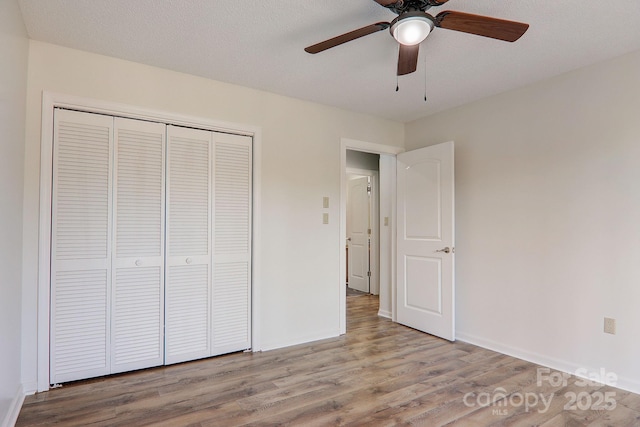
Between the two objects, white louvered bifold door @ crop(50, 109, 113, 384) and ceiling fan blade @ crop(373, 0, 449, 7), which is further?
white louvered bifold door @ crop(50, 109, 113, 384)

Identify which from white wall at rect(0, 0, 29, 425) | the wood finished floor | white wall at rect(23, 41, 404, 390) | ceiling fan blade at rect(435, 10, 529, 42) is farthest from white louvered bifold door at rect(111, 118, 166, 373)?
ceiling fan blade at rect(435, 10, 529, 42)

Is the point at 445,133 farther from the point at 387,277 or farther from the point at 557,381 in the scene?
the point at 557,381

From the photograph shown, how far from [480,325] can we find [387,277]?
1.26 metres

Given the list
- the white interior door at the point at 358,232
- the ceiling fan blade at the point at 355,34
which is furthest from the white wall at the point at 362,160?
the ceiling fan blade at the point at 355,34

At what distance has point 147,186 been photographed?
9.04ft

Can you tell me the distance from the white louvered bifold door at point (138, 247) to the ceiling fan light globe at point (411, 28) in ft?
6.49

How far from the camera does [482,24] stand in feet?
5.61

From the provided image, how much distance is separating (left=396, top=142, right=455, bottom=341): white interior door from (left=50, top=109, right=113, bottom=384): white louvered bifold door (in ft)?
9.50

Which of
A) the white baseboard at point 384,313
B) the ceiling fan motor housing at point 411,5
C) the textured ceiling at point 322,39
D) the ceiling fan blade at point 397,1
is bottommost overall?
the white baseboard at point 384,313

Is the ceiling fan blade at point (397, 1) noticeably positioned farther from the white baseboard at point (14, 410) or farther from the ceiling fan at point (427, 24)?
the white baseboard at point (14, 410)

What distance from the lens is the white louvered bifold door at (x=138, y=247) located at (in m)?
2.64

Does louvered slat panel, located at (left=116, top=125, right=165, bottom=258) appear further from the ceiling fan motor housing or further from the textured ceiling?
the ceiling fan motor housing

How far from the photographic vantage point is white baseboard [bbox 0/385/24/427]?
186cm

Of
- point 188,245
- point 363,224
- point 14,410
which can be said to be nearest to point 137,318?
point 188,245
